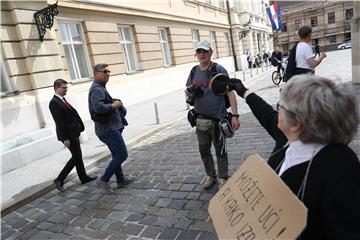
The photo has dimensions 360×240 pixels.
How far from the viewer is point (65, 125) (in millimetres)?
4629

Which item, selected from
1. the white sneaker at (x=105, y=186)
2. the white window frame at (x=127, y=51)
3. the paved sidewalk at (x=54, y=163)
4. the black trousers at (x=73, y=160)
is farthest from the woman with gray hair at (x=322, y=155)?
the white window frame at (x=127, y=51)

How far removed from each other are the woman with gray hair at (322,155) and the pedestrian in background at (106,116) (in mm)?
3087

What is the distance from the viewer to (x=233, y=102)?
141 inches

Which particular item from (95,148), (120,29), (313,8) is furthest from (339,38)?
(95,148)

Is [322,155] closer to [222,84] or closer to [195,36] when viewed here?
[222,84]

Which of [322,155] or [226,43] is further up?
[226,43]

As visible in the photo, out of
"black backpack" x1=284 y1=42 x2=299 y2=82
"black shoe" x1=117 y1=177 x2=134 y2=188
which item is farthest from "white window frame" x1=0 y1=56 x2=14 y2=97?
"black backpack" x1=284 y1=42 x2=299 y2=82

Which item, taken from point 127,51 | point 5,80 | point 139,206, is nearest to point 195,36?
point 127,51

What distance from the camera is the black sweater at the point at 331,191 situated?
3.68 ft

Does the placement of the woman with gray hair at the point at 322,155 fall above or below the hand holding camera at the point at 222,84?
below

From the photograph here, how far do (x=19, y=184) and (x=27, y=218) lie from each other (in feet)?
4.62

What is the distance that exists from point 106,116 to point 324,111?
11.2 feet

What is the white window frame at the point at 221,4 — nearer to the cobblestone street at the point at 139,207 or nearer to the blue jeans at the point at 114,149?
the cobblestone street at the point at 139,207

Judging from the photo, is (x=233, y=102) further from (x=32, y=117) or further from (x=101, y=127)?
(x=32, y=117)
